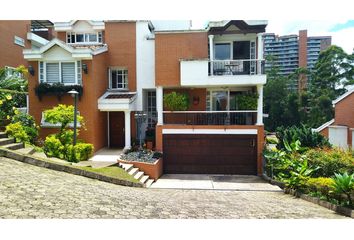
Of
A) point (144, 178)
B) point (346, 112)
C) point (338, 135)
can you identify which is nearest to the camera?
point (144, 178)

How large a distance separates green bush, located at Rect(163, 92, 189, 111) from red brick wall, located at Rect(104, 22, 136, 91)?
Result: 10.00 ft

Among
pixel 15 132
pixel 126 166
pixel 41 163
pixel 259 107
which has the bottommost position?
pixel 126 166

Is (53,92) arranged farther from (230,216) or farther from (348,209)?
(348,209)

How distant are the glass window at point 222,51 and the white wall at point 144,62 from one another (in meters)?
3.84

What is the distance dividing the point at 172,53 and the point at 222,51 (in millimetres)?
3020

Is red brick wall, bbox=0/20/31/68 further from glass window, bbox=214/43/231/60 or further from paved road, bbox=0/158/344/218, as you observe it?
paved road, bbox=0/158/344/218

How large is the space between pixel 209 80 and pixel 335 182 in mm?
8389

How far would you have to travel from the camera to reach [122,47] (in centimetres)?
1670

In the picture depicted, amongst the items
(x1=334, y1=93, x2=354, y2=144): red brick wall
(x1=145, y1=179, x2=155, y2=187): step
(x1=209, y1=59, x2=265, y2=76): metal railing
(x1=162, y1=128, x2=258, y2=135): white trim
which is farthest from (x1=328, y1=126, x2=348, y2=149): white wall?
(x1=145, y1=179, x2=155, y2=187): step

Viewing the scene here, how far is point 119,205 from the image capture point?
5602 millimetres

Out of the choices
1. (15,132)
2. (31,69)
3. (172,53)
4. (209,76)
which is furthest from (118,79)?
(15,132)

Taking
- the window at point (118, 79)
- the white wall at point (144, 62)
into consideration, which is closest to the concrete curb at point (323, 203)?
the white wall at point (144, 62)

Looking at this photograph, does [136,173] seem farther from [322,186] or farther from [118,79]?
[118,79]

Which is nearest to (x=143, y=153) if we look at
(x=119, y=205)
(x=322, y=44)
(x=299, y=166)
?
(x=299, y=166)
